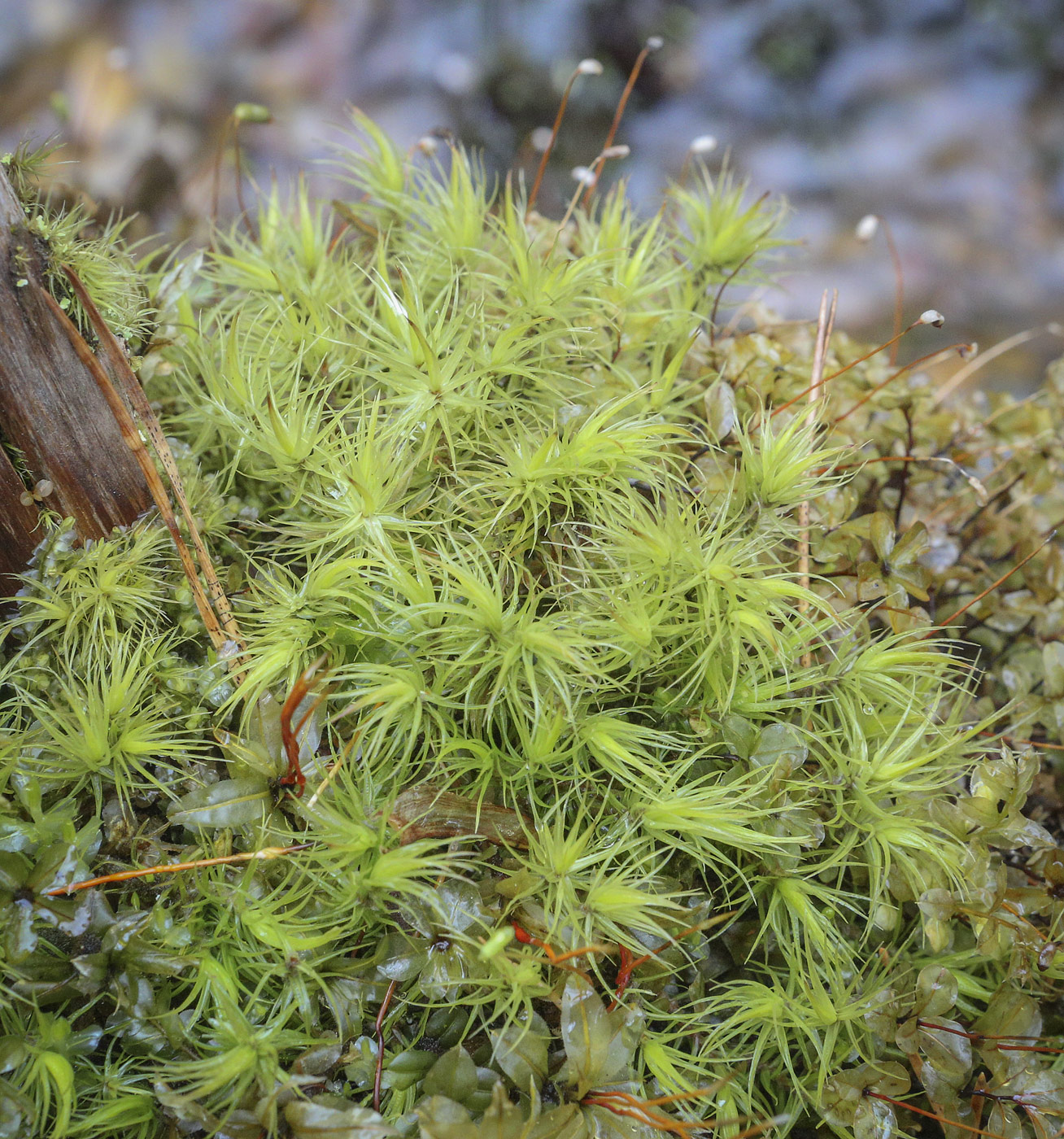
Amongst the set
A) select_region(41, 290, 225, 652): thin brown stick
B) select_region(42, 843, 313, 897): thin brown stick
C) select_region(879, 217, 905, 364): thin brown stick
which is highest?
select_region(41, 290, 225, 652): thin brown stick

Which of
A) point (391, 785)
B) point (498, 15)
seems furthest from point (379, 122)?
point (391, 785)

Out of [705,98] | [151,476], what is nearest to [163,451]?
[151,476]

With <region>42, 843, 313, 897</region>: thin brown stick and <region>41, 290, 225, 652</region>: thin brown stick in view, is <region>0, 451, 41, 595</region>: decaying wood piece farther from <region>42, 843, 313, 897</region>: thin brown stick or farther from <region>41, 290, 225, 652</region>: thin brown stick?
<region>42, 843, 313, 897</region>: thin brown stick

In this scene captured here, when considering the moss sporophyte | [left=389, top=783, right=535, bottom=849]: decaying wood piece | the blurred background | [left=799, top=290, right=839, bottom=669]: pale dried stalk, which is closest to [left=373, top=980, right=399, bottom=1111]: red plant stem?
the moss sporophyte

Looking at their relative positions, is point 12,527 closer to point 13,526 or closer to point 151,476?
point 13,526

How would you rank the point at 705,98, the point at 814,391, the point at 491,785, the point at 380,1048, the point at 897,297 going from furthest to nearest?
the point at 705,98, the point at 897,297, the point at 814,391, the point at 491,785, the point at 380,1048

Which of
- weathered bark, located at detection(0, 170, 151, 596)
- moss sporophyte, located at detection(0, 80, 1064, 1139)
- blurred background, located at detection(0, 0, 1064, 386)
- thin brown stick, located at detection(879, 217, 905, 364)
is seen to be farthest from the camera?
blurred background, located at detection(0, 0, 1064, 386)
